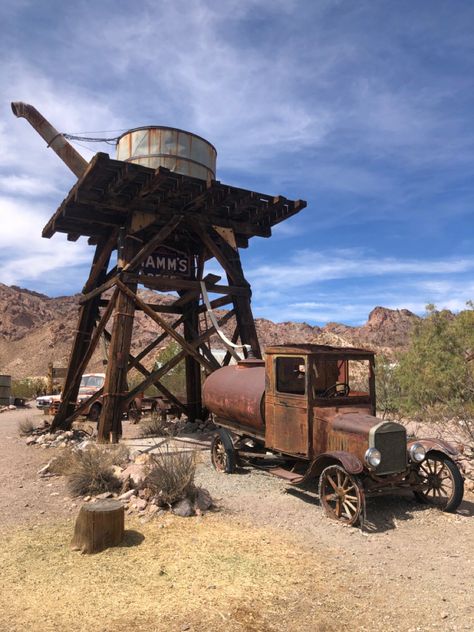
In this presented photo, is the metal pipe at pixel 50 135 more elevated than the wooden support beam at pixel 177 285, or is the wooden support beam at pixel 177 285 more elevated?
the metal pipe at pixel 50 135

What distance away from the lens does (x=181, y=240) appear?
14.8 metres

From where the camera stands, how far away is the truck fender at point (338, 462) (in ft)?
22.0

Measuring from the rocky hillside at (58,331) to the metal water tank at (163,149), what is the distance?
5325 cm

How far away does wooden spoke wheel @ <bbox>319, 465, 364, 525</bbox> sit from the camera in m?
6.63

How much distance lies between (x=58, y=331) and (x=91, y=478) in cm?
7549

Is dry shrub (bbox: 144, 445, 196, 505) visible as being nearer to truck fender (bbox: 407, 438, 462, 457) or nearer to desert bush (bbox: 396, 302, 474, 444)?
truck fender (bbox: 407, 438, 462, 457)

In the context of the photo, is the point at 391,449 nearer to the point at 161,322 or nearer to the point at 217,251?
the point at 161,322

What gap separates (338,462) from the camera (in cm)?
729

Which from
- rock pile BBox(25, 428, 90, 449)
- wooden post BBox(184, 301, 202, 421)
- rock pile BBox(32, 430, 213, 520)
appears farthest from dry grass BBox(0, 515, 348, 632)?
wooden post BBox(184, 301, 202, 421)

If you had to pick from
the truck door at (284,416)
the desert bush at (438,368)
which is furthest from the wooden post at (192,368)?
the desert bush at (438,368)

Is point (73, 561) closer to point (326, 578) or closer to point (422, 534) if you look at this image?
point (326, 578)

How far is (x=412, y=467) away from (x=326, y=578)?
294 centimetres

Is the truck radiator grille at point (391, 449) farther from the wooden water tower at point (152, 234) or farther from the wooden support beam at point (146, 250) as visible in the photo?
the wooden support beam at point (146, 250)

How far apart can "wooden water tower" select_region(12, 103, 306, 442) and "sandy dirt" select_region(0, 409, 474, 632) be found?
17.7 feet
